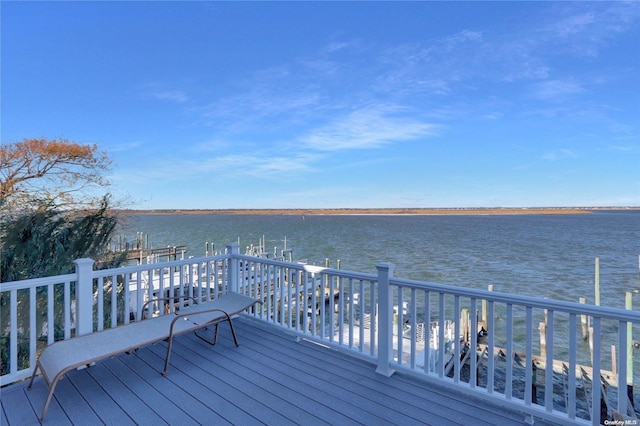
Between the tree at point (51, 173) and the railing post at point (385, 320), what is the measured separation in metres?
7.50

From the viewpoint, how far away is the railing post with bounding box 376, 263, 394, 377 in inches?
106

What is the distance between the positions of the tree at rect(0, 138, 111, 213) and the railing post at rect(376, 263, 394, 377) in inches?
295

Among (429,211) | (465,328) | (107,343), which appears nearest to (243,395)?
(107,343)

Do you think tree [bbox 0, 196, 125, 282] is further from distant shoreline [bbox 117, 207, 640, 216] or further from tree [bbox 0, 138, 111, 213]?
distant shoreline [bbox 117, 207, 640, 216]

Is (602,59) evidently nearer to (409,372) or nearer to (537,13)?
(537,13)

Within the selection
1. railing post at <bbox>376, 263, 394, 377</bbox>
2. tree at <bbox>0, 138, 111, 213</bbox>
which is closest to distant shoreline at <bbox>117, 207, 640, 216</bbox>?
tree at <bbox>0, 138, 111, 213</bbox>

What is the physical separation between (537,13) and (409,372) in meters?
7.52

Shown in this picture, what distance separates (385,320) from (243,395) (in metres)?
1.29

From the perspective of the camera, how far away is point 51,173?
8.20m

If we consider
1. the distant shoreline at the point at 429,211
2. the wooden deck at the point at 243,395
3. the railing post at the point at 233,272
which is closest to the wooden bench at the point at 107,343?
the wooden deck at the point at 243,395

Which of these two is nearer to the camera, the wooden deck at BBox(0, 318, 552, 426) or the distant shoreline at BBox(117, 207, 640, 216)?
the wooden deck at BBox(0, 318, 552, 426)

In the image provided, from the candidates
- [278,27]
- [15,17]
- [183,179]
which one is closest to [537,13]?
[278,27]

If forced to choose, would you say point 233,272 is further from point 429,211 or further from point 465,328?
point 429,211

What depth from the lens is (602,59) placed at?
29.9 ft
